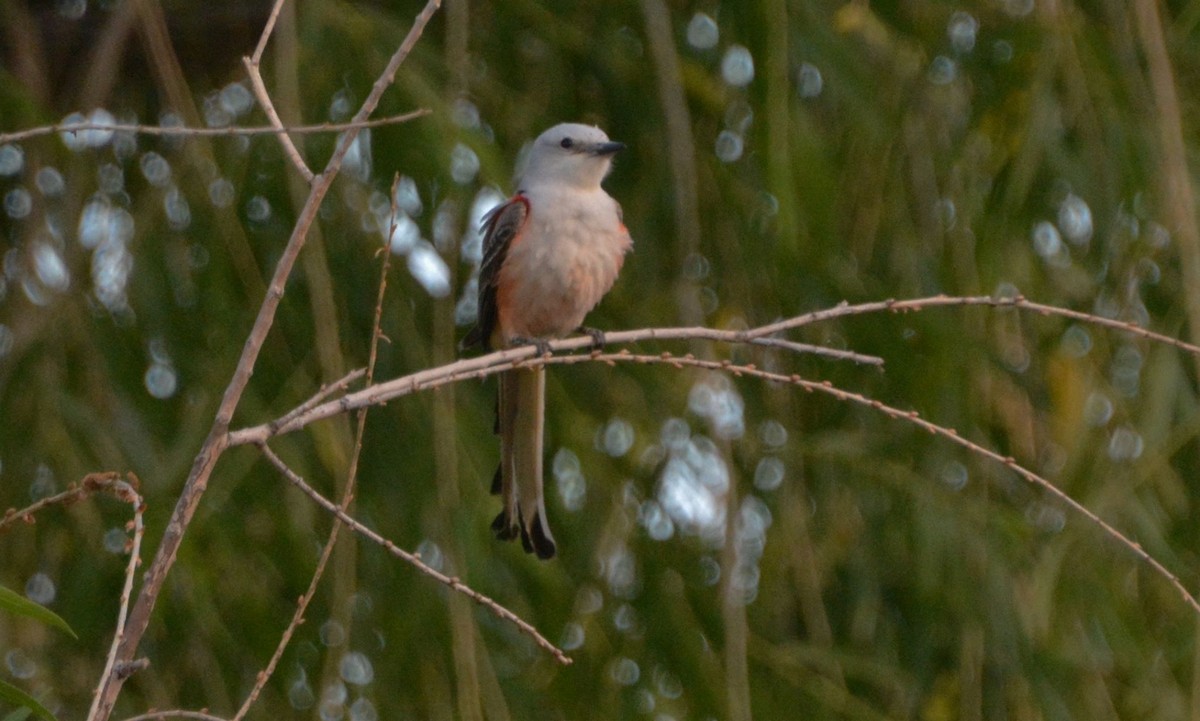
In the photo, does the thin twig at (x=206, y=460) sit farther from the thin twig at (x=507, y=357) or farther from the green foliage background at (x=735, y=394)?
the green foliage background at (x=735, y=394)

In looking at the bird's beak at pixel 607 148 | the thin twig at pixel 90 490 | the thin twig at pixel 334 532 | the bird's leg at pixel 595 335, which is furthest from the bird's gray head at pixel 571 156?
the thin twig at pixel 90 490

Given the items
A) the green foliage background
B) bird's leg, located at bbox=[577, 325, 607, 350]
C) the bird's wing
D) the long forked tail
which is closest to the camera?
the green foliage background

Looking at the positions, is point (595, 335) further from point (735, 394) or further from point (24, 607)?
point (24, 607)

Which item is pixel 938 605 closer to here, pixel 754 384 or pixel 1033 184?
pixel 754 384

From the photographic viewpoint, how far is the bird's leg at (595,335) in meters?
2.50

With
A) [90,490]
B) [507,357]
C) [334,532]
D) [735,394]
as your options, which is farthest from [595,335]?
[90,490]

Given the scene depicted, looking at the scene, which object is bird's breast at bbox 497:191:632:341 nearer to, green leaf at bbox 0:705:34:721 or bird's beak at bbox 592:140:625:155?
bird's beak at bbox 592:140:625:155

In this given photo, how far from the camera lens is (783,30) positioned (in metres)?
2.25

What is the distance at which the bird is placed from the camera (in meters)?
2.53

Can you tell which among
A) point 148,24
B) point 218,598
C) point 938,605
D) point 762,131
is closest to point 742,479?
point 938,605

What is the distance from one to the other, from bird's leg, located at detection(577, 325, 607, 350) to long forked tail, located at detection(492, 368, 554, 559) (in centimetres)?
11

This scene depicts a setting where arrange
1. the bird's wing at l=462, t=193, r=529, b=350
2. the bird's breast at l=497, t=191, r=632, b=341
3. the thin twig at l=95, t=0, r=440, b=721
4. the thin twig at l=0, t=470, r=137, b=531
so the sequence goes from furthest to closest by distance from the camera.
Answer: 1. the bird's wing at l=462, t=193, r=529, b=350
2. the bird's breast at l=497, t=191, r=632, b=341
3. the thin twig at l=0, t=470, r=137, b=531
4. the thin twig at l=95, t=0, r=440, b=721

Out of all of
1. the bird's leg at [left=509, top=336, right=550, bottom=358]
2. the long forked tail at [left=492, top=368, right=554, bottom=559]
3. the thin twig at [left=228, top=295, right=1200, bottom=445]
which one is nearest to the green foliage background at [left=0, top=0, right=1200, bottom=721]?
the long forked tail at [left=492, top=368, right=554, bottom=559]

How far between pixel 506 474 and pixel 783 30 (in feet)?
2.63
